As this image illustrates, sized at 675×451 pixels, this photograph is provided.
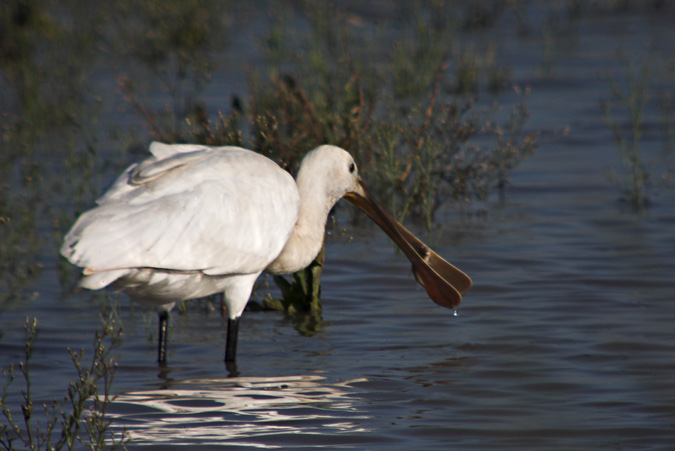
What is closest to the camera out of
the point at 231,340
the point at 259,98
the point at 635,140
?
the point at 231,340

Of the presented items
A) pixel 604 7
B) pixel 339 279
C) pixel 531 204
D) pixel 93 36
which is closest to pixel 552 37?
pixel 604 7

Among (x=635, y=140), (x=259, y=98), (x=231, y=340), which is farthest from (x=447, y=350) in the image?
(x=259, y=98)

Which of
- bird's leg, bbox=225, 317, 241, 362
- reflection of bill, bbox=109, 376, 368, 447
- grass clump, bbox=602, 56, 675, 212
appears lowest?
reflection of bill, bbox=109, 376, 368, 447

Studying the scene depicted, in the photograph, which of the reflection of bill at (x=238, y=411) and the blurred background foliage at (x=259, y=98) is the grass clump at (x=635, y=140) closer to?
the blurred background foliage at (x=259, y=98)

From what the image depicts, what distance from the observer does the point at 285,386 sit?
6.05 m

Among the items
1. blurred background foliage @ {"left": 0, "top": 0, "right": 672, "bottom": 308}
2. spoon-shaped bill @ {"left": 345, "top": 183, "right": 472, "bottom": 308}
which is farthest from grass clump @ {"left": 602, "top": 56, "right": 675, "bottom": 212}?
spoon-shaped bill @ {"left": 345, "top": 183, "right": 472, "bottom": 308}

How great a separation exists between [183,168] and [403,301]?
2.23m

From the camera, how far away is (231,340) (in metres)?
6.40

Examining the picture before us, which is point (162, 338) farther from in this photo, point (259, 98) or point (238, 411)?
point (259, 98)

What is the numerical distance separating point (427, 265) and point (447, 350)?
0.74 meters

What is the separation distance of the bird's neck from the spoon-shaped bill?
490mm

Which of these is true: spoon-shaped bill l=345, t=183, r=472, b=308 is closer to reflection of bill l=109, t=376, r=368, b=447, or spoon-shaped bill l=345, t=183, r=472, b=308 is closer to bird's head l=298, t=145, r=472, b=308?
bird's head l=298, t=145, r=472, b=308

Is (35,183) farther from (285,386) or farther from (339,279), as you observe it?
(285,386)

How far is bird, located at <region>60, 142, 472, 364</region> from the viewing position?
5.57 metres
